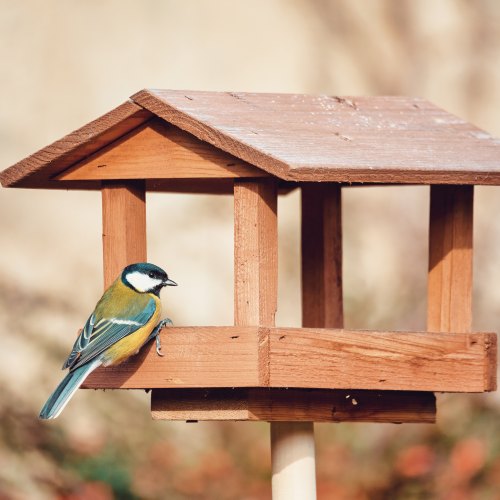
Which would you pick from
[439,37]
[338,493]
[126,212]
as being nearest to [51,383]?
[338,493]

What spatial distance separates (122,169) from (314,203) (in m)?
0.92

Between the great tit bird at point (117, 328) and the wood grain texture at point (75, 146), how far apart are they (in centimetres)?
40

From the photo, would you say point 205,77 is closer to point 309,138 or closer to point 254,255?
point 309,138

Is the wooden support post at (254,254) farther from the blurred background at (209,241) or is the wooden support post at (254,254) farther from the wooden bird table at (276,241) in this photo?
the blurred background at (209,241)

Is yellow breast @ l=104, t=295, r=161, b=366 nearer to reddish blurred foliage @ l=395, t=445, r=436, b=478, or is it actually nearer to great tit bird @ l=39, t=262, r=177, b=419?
great tit bird @ l=39, t=262, r=177, b=419

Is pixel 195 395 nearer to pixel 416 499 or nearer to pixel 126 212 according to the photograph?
pixel 126 212

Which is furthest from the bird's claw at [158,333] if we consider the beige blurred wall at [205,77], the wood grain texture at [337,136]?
the beige blurred wall at [205,77]

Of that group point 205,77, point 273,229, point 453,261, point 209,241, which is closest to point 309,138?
point 273,229

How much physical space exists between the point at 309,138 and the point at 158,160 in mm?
482

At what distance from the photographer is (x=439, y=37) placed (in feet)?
32.7

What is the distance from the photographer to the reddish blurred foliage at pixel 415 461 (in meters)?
7.18

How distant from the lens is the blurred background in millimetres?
7297

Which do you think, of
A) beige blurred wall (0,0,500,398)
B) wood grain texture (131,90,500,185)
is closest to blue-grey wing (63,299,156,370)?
wood grain texture (131,90,500,185)

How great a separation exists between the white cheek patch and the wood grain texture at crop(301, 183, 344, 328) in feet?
2.59
